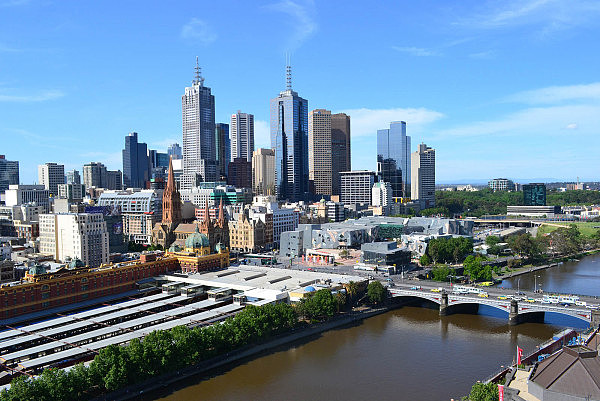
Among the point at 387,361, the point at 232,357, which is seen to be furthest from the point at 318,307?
the point at 232,357

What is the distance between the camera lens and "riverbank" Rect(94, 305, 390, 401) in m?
46.8

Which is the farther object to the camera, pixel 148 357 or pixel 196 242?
pixel 196 242

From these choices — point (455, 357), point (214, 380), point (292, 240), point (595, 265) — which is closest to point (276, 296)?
point (214, 380)

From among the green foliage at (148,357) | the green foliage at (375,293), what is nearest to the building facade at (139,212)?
the green foliage at (375,293)

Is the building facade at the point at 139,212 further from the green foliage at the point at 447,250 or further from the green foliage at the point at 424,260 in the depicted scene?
the green foliage at the point at 447,250

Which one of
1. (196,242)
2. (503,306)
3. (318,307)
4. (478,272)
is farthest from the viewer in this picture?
(478,272)

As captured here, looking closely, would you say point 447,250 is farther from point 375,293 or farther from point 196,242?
point 196,242

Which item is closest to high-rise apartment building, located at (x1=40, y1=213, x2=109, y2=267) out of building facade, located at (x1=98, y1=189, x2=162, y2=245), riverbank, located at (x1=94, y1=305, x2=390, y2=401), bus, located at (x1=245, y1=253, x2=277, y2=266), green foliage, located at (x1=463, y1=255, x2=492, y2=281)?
bus, located at (x1=245, y1=253, x2=277, y2=266)

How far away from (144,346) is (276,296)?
2335 cm

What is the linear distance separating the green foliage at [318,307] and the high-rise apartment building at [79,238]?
172 feet

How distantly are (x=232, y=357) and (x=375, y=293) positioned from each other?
27.0 meters

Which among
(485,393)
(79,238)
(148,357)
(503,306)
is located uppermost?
(79,238)

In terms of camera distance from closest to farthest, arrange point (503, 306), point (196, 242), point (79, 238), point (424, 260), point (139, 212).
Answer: point (503, 306)
point (196, 242)
point (79, 238)
point (424, 260)
point (139, 212)

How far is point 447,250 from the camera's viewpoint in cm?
11256
